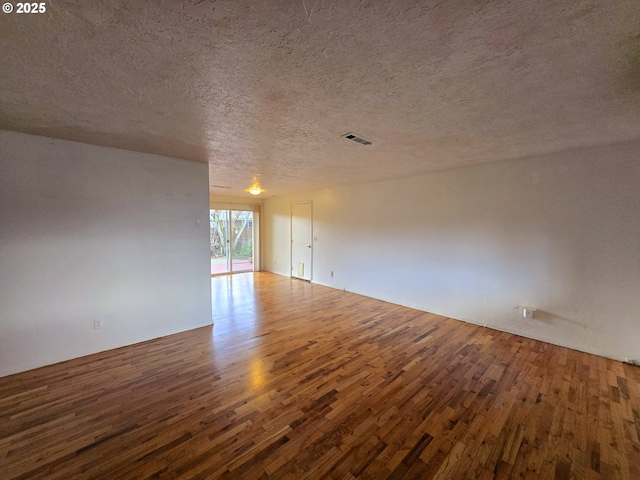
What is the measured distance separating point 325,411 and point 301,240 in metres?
5.36

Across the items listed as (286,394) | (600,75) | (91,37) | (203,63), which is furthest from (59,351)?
(600,75)

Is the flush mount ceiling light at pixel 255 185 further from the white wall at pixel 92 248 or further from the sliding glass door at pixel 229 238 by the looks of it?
the sliding glass door at pixel 229 238

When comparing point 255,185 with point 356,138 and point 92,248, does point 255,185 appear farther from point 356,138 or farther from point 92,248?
point 356,138

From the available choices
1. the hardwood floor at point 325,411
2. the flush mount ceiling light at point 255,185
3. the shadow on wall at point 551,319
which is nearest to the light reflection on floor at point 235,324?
the hardwood floor at point 325,411

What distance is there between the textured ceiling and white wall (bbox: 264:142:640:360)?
1.79ft

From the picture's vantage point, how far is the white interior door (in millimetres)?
6902

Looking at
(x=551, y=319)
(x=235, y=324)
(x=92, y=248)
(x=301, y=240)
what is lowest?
(x=235, y=324)

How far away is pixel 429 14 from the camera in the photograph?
3.74 ft

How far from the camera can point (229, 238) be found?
8.01 meters

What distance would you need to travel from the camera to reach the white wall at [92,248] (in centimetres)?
256

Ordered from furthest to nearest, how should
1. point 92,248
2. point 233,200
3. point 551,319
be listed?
point 233,200 → point 551,319 → point 92,248

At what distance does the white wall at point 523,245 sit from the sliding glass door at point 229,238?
4.58 m

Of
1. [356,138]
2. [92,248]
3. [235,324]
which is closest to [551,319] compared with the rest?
[356,138]

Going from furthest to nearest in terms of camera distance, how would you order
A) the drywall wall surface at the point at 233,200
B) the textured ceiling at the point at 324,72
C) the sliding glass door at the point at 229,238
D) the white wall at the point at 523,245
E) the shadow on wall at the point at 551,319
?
the sliding glass door at the point at 229,238 < the drywall wall surface at the point at 233,200 < the shadow on wall at the point at 551,319 < the white wall at the point at 523,245 < the textured ceiling at the point at 324,72
